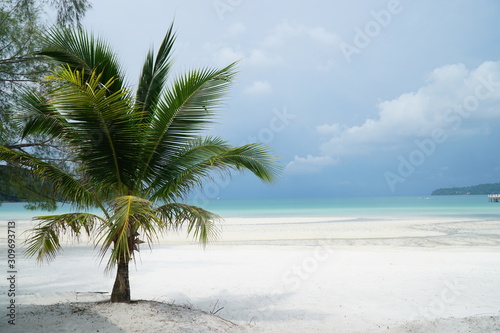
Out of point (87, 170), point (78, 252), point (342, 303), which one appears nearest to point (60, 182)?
point (87, 170)

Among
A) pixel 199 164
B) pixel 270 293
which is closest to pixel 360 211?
pixel 270 293

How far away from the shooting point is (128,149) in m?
5.55

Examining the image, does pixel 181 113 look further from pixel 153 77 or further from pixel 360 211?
pixel 360 211

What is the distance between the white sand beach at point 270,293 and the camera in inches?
225

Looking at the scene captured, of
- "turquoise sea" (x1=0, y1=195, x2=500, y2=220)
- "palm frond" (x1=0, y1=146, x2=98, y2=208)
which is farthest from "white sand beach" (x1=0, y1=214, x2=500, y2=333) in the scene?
"turquoise sea" (x1=0, y1=195, x2=500, y2=220)

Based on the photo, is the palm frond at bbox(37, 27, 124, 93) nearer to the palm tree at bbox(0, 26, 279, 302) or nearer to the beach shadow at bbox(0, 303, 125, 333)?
the palm tree at bbox(0, 26, 279, 302)

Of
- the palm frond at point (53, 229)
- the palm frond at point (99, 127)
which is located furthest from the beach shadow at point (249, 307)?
the palm frond at point (99, 127)

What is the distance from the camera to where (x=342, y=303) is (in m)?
7.32

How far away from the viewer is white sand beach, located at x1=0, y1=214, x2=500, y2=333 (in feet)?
18.7

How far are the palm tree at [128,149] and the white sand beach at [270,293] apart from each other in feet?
3.09

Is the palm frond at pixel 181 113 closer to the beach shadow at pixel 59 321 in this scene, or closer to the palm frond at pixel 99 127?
the palm frond at pixel 99 127

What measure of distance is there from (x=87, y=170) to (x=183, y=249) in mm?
10148

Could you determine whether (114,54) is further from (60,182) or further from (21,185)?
(21,185)

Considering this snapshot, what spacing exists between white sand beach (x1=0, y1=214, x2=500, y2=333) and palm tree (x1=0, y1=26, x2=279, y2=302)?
3.09 ft
